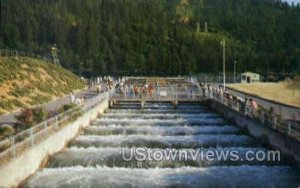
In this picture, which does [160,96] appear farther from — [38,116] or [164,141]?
[38,116]

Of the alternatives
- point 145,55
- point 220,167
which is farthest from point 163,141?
point 145,55

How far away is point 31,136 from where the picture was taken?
25484 millimetres

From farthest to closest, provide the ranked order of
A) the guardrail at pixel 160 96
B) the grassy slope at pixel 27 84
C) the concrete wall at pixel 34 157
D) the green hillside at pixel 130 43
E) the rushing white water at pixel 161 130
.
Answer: the green hillside at pixel 130 43
the guardrail at pixel 160 96
the grassy slope at pixel 27 84
the rushing white water at pixel 161 130
the concrete wall at pixel 34 157

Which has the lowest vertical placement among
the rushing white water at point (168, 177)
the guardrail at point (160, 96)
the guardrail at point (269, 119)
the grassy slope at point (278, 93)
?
the rushing white water at point (168, 177)

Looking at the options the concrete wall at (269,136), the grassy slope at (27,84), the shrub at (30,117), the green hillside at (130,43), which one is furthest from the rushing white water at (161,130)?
the green hillside at (130,43)

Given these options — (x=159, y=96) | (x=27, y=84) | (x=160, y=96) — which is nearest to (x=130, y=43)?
(x=27, y=84)

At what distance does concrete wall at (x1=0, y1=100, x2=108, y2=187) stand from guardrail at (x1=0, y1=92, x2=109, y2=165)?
0.23 meters

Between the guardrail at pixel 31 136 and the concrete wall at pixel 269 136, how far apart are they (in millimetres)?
11257

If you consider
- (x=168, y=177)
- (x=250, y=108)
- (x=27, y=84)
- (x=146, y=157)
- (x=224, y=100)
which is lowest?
(x=168, y=177)

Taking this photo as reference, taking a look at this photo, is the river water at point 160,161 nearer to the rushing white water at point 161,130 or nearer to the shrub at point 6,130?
the rushing white water at point 161,130

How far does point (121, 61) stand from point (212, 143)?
128031mm

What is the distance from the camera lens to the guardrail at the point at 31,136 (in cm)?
2195

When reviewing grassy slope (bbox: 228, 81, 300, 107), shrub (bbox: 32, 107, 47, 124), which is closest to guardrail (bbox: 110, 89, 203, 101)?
grassy slope (bbox: 228, 81, 300, 107)

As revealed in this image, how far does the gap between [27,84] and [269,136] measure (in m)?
36.0
